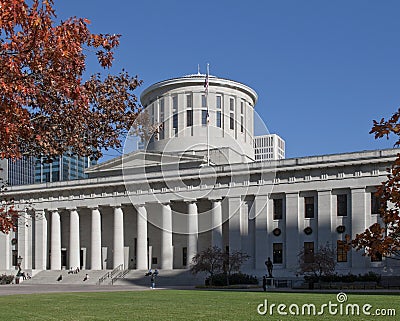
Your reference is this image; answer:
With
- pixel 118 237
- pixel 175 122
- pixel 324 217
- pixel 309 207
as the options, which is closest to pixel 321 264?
pixel 324 217

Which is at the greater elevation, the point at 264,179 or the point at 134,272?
the point at 264,179

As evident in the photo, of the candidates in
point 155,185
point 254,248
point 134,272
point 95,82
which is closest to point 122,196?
point 155,185

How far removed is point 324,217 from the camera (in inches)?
2734

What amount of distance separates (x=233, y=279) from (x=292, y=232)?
409 inches

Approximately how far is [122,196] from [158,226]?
596 centimetres

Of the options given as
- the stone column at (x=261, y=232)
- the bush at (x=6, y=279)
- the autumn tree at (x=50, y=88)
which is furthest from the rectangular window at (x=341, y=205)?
the autumn tree at (x=50, y=88)

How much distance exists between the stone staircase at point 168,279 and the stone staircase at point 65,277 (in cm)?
429

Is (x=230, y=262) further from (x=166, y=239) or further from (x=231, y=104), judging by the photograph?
(x=231, y=104)

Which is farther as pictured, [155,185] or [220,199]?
[155,185]

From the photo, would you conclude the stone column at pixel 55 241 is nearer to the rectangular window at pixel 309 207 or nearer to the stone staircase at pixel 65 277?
the stone staircase at pixel 65 277

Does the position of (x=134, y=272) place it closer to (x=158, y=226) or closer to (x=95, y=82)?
(x=158, y=226)

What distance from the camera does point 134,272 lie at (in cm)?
7712

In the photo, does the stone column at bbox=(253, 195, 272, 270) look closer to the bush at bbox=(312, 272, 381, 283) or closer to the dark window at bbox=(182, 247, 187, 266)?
the bush at bbox=(312, 272, 381, 283)

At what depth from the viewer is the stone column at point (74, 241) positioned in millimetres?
84875
